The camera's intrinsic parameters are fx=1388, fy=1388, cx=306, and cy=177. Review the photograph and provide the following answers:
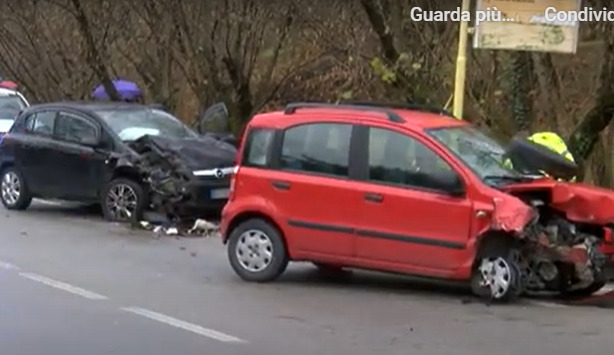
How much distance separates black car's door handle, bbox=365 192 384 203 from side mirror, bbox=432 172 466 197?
1.77 feet

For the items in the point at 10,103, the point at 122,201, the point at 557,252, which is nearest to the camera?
the point at 557,252

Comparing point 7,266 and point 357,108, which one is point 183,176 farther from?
point 357,108

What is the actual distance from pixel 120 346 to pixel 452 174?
3382 mm

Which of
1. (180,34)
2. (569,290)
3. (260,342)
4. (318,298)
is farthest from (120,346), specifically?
(180,34)

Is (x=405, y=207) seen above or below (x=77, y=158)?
above

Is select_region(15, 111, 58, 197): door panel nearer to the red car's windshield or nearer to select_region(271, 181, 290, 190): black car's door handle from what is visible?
select_region(271, 181, 290, 190): black car's door handle

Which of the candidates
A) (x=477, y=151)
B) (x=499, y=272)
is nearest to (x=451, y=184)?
(x=477, y=151)

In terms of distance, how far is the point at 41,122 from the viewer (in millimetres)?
19578

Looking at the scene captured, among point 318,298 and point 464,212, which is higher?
point 464,212

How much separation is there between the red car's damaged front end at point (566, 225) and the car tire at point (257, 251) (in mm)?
2252

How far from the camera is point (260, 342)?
396 inches

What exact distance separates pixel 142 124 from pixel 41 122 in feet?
4.99

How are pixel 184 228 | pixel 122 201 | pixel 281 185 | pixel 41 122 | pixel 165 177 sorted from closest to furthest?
pixel 281 185, pixel 184 228, pixel 165 177, pixel 122 201, pixel 41 122

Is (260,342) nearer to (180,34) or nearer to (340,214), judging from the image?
(340,214)
